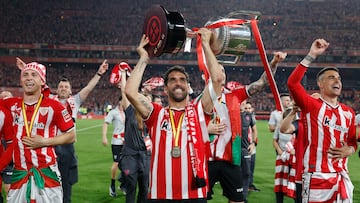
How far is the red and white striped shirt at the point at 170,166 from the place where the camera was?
3.46m

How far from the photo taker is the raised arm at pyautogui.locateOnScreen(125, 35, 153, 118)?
3.39 meters

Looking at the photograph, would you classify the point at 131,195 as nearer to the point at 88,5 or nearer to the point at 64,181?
the point at 64,181

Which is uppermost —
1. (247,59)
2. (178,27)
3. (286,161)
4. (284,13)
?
(284,13)

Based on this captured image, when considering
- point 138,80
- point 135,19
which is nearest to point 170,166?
point 138,80

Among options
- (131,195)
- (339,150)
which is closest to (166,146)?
(339,150)

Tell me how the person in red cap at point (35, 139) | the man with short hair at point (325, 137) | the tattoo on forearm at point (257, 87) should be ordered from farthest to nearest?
1. the tattoo on forearm at point (257, 87)
2. the man with short hair at point (325, 137)
3. the person in red cap at point (35, 139)

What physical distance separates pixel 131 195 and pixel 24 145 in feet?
7.62

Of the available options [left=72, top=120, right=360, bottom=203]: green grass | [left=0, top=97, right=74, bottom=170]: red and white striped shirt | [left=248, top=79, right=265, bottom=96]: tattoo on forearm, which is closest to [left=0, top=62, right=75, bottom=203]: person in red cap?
[left=0, top=97, right=74, bottom=170]: red and white striped shirt

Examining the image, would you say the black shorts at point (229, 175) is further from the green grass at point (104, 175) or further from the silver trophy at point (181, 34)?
the green grass at point (104, 175)

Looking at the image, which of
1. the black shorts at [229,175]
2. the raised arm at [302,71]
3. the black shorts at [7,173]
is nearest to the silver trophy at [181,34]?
the raised arm at [302,71]

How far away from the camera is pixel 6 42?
161 ft

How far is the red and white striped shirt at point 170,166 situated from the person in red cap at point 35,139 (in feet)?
3.49

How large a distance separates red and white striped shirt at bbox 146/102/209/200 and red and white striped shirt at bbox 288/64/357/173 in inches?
47.3

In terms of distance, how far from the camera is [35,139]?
3.81m
